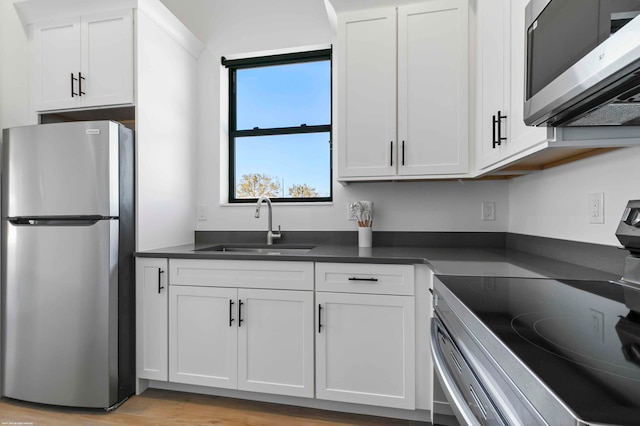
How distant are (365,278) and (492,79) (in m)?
1.16

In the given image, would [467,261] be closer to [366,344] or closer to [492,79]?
[366,344]

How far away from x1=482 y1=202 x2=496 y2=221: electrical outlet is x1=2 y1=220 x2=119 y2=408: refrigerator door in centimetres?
230

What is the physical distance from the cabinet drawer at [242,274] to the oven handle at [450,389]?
2.77 feet

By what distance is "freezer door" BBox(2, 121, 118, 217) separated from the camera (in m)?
1.92

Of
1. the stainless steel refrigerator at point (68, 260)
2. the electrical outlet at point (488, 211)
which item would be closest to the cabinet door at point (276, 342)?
the stainless steel refrigerator at point (68, 260)

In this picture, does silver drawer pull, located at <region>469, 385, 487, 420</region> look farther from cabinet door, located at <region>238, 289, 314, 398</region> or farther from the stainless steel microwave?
cabinet door, located at <region>238, 289, 314, 398</region>

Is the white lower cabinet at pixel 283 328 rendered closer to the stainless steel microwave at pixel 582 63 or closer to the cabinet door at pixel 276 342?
the cabinet door at pixel 276 342

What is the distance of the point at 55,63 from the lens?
7.23ft

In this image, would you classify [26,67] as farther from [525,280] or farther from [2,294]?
[525,280]

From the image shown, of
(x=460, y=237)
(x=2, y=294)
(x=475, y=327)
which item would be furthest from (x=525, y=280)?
(x=2, y=294)

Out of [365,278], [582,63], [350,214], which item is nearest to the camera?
[582,63]

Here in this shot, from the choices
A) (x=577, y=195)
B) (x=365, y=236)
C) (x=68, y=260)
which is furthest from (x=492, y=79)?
(x=68, y=260)

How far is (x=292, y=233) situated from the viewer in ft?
8.35

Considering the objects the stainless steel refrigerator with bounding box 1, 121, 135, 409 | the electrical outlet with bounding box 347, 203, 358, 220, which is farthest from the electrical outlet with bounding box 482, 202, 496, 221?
the stainless steel refrigerator with bounding box 1, 121, 135, 409
